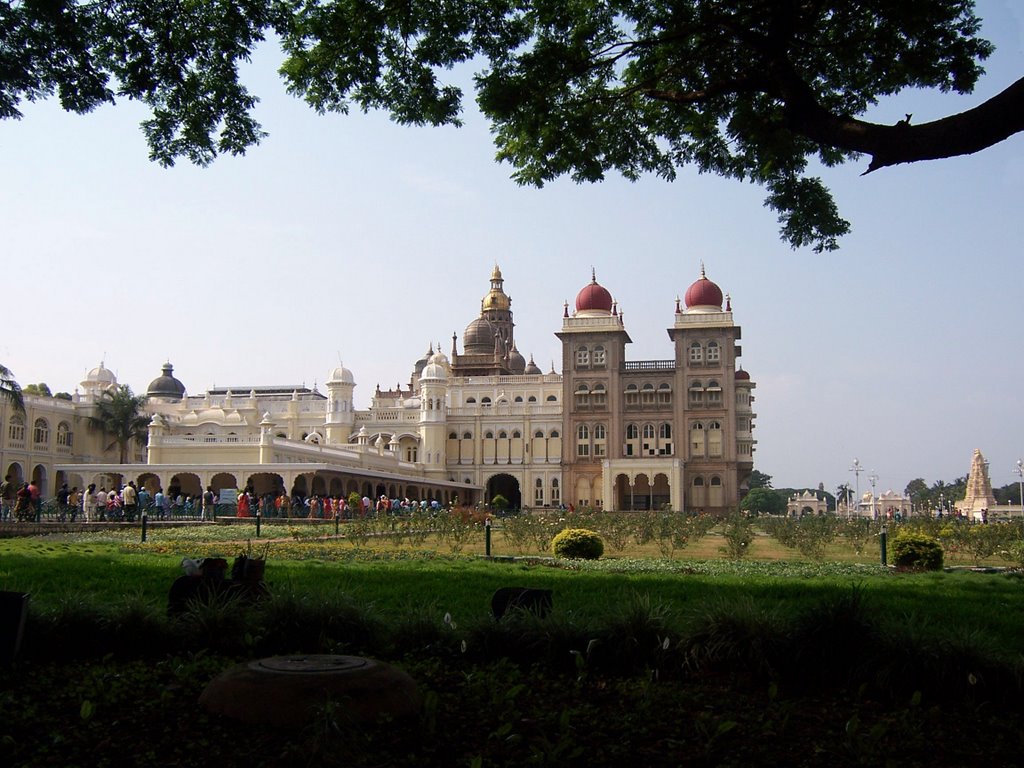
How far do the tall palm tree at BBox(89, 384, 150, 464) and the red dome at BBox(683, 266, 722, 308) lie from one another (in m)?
37.1

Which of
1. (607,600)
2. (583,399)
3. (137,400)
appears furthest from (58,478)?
(607,600)

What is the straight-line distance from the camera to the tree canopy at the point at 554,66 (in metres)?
7.46

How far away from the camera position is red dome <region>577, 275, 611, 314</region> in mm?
70375

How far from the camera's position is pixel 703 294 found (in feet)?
223

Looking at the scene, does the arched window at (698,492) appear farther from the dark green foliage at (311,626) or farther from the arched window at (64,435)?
the dark green foliage at (311,626)

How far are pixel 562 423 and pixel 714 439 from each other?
1089 cm

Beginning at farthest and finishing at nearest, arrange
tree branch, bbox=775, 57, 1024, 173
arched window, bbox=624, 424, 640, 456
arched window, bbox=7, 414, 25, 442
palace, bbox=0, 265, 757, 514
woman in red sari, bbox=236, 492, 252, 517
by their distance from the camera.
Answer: arched window, bbox=624, 424, 640, 456
palace, bbox=0, 265, 757, 514
arched window, bbox=7, 414, 25, 442
woman in red sari, bbox=236, 492, 252, 517
tree branch, bbox=775, 57, 1024, 173

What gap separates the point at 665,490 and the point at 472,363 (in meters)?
22.5

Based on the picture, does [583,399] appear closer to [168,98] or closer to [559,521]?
[559,521]

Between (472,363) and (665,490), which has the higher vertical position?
(472,363)

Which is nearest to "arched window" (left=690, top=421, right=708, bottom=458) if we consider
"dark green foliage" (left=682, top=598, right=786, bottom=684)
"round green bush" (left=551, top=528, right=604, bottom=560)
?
"round green bush" (left=551, top=528, right=604, bottom=560)

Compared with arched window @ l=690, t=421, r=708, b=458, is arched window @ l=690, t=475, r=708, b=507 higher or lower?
lower

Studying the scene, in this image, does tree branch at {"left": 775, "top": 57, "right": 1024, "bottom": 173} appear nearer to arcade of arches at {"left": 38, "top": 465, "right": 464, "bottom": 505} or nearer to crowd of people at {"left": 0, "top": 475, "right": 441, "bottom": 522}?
crowd of people at {"left": 0, "top": 475, "right": 441, "bottom": 522}

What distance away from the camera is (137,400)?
2382 inches
